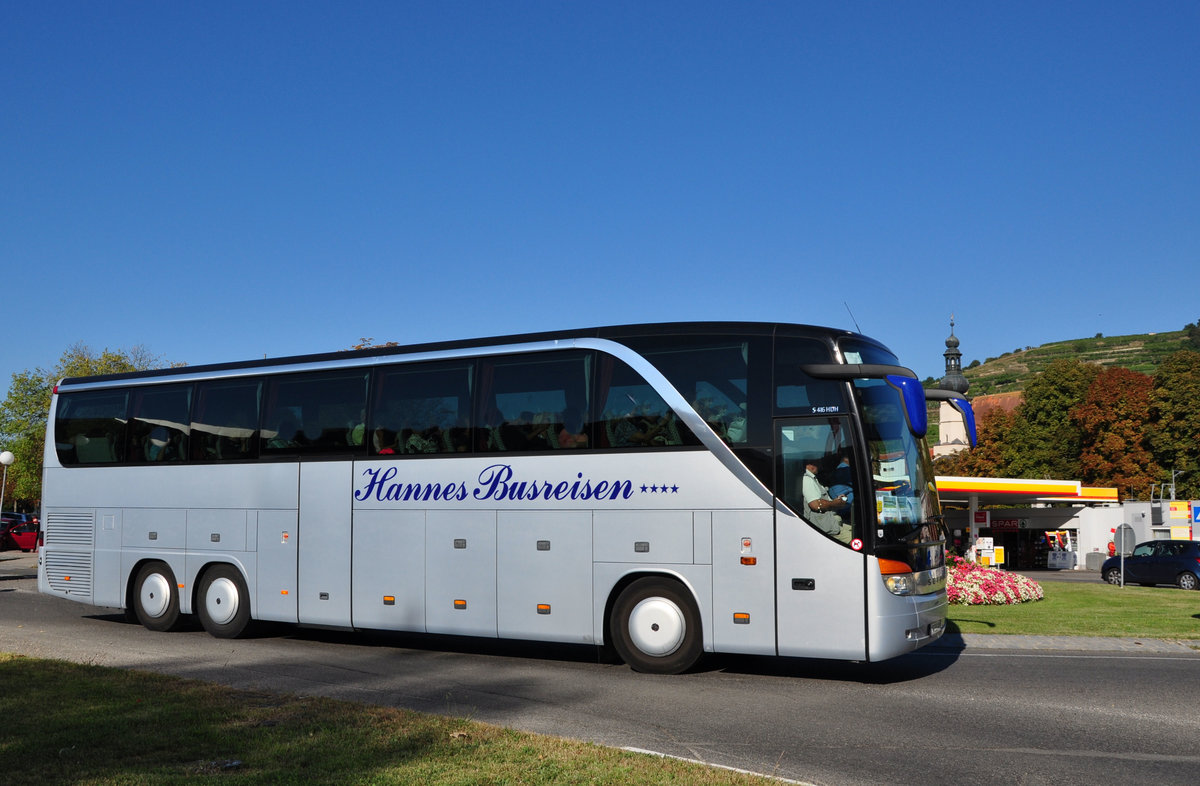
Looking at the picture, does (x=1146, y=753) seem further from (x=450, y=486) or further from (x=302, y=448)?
(x=302, y=448)

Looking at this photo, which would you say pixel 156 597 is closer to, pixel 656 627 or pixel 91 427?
pixel 91 427

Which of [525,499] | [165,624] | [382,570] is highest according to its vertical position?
[525,499]

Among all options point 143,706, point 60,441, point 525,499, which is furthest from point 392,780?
point 60,441

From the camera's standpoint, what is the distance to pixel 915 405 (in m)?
10.5

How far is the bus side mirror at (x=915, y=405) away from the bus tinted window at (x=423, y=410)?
5.10 metres

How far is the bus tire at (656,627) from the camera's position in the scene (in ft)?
37.7

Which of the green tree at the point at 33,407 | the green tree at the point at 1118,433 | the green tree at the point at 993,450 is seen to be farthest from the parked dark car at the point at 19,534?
the green tree at the point at 1118,433

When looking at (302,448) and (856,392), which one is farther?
(302,448)

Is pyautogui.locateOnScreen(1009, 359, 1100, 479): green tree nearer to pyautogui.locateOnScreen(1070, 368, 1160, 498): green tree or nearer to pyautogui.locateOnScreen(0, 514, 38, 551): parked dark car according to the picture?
pyautogui.locateOnScreen(1070, 368, 1160, 498): green tree

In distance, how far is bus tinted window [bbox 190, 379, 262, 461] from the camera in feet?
48.5

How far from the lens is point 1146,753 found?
25.6 feet

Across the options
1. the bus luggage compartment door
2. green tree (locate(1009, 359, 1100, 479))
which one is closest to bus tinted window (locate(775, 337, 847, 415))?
the bus luggage compartment door

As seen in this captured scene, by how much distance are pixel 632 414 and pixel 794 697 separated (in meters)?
3.44

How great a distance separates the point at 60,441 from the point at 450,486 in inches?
301
